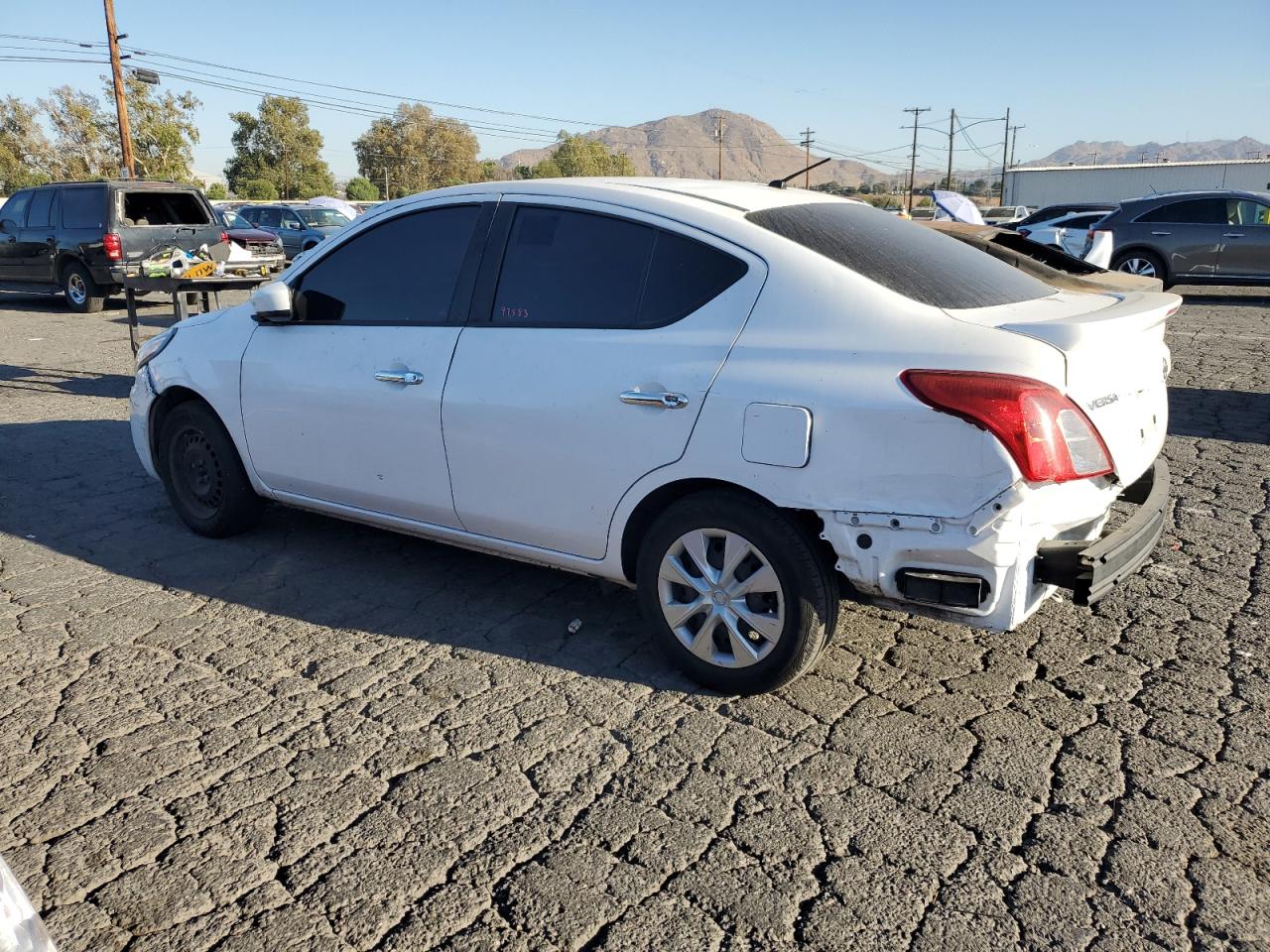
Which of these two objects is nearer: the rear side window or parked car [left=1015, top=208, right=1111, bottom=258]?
the rear side window

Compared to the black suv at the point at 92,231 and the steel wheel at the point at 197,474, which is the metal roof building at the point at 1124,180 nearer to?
the black suv at the point at 92,231

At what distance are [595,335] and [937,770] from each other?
1830mm

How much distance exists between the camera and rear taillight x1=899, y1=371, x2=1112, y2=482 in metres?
2.80

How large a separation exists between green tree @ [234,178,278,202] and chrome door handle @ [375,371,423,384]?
70.7 meters

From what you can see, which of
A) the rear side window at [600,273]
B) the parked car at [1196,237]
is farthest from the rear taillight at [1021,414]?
the parked car at [1196,237]

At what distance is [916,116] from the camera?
102 metres

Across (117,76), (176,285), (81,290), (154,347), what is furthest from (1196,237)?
(117,76)

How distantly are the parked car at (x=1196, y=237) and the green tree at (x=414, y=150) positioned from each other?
3230 inches

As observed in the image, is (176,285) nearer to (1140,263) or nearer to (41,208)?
(41,208)

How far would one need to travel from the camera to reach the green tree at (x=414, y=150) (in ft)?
304

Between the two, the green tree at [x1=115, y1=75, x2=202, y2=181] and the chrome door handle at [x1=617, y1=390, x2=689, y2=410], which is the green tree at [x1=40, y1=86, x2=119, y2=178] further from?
the chrome door handle at [x1=617, y1=390, x2=689, y2=410]

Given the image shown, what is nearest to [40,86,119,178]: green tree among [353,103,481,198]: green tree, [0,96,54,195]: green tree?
[0,96,54,195]: green tree

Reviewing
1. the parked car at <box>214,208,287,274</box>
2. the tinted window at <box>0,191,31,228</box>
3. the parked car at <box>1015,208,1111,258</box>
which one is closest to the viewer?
the parked car at <box>214,208,287,274</box>

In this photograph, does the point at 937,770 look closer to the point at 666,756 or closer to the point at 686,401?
the point at 666,756
